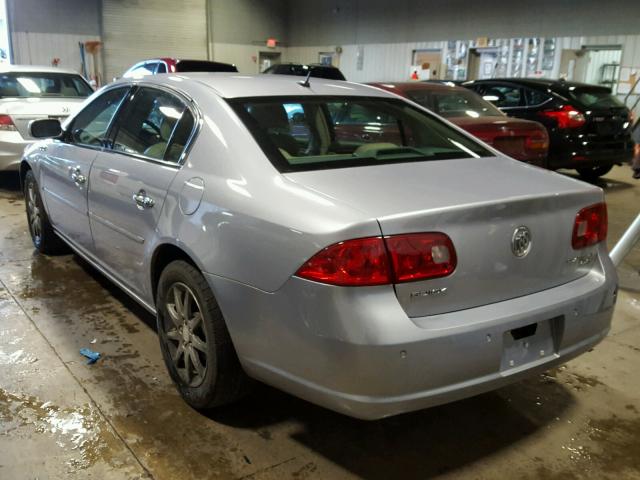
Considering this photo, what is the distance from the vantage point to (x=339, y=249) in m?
1.91

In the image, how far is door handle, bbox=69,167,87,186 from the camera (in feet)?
11.6

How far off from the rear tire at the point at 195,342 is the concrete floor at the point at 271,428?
0.15m

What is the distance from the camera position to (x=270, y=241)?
2090mm

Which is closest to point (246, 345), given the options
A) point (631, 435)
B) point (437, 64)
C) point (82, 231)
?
point (631, 435)

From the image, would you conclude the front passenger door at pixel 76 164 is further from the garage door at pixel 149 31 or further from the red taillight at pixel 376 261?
the garage door at pixel 149 31

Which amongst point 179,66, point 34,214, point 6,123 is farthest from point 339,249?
point 179,66

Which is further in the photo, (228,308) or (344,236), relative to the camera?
(228,308)

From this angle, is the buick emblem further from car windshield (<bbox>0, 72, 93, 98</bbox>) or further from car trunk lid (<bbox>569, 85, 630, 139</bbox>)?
car windshield (<bbox>0, 72, 93, 98</bbox>)

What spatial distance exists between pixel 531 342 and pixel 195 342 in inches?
53.6

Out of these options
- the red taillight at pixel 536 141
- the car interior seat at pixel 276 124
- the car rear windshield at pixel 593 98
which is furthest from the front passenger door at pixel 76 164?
the car rear windshield at pixel 593 98

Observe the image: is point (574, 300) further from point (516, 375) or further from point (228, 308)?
point (228, 308)

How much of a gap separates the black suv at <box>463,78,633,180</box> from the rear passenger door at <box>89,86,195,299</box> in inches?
257

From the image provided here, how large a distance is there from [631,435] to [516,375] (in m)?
0.84

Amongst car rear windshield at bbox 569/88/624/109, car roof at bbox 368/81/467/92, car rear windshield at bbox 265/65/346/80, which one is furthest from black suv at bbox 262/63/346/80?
car rear windshield at bbox 569/88/624/109
